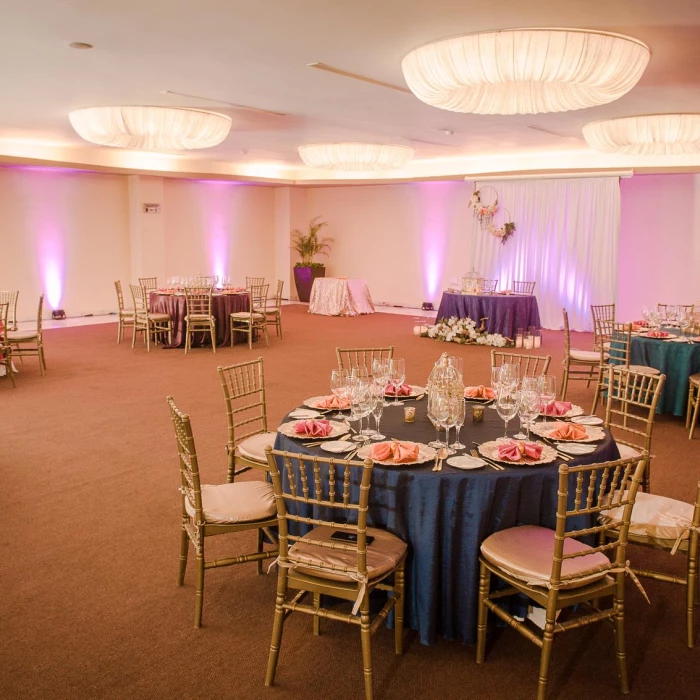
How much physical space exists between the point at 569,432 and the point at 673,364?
386 centimetres

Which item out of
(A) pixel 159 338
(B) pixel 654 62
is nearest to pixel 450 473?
(B) pixel 654 62

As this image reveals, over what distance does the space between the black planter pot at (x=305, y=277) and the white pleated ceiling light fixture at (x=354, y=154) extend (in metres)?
5.78

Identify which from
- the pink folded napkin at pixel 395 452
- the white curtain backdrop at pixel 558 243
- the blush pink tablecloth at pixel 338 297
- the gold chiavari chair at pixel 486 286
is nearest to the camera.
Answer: the pink folded napkin at pixel 395 452

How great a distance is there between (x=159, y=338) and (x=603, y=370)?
6.96 metres

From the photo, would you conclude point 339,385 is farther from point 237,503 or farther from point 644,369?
point 644,369

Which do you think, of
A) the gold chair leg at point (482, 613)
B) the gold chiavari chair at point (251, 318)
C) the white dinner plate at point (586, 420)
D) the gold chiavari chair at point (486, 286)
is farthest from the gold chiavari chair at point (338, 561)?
the gold chiavari chair at point (486, 286)

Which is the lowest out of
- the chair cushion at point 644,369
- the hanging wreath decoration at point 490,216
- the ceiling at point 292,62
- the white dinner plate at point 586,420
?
the chair cushion at point 644,369

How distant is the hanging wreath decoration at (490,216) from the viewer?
14102 millimetres

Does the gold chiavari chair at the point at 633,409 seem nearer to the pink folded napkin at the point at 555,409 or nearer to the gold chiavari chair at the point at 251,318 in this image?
the pink folded napkin at the point at 555,409

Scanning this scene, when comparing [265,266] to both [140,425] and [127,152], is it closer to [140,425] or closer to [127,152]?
[127,152]

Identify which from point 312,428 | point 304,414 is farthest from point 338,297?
point 312,428

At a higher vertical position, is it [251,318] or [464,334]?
[251,318]

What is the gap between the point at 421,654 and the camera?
9.76 ft

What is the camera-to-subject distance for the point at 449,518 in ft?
9.73
